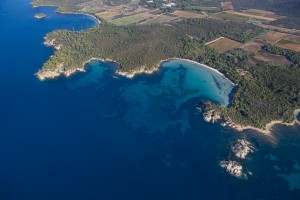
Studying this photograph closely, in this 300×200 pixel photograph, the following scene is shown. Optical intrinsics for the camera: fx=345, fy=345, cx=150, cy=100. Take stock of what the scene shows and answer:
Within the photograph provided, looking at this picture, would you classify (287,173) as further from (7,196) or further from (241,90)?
(7,196)

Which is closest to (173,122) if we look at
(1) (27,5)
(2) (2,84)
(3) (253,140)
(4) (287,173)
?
(3) (253,140)

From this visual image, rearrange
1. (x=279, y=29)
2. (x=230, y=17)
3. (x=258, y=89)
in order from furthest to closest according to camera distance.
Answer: (x=230, y=17)
(x=279, y=29)
(x=258, y=89)

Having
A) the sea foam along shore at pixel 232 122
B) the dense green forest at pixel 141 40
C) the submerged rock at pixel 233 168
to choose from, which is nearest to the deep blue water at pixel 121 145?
the submerged rock at pixel 233 168

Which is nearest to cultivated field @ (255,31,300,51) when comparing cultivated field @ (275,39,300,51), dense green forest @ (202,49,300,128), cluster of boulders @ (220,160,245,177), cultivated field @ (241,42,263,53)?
cultivated field @ (275,39,300,51)

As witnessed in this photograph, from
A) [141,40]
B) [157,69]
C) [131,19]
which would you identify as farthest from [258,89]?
[131,19]

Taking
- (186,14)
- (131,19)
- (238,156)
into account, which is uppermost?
(186,14)

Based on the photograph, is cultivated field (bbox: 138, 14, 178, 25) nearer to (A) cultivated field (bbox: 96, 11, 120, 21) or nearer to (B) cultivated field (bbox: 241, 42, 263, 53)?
(A) cultivated field (bbox: 96, 11, 120, 21)

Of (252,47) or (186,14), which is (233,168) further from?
(186,14)
